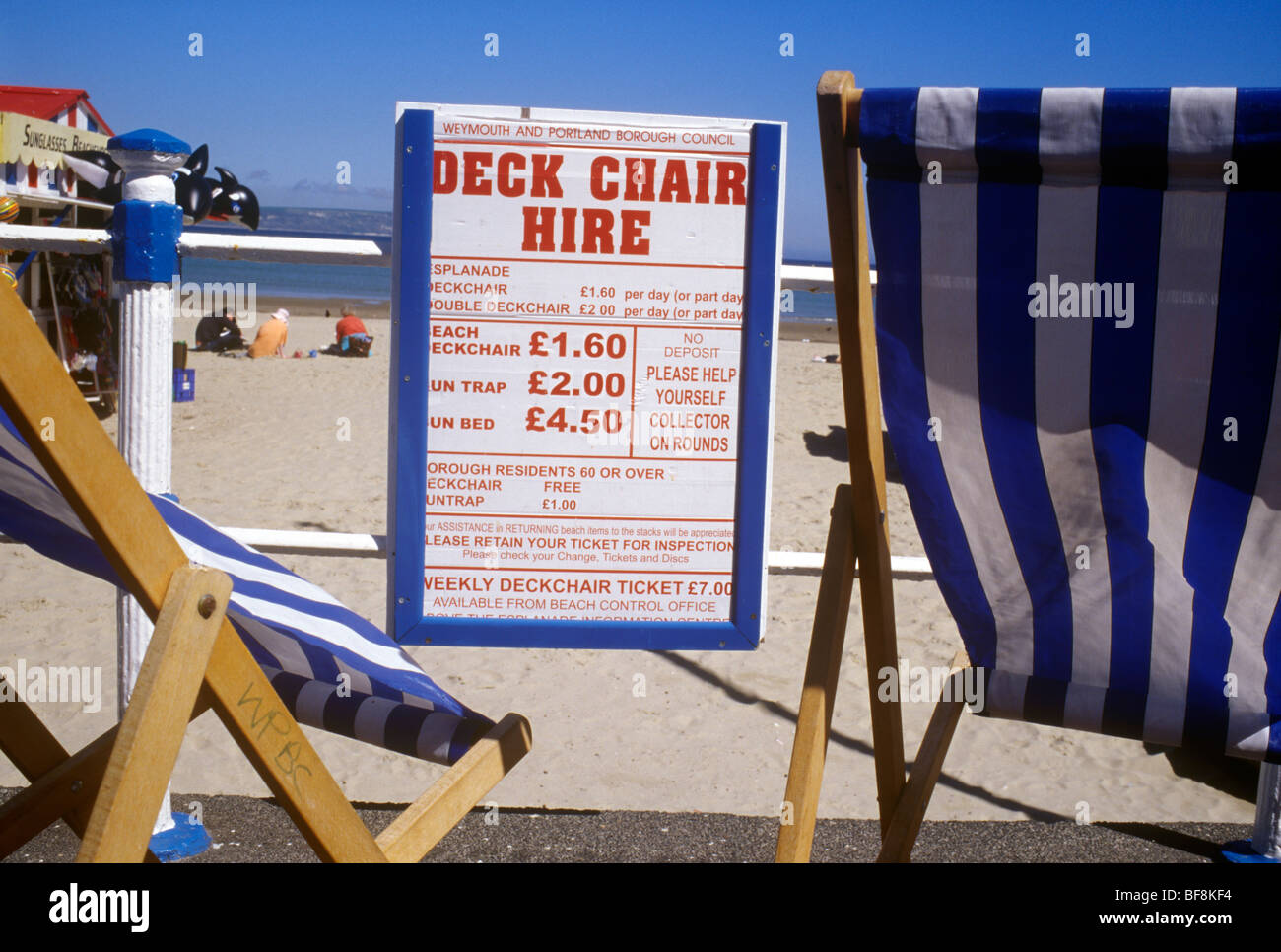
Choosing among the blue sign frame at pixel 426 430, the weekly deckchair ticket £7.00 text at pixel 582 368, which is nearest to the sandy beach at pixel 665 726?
the blue sign frame at pixel 426 430

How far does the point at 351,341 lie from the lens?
1612 cm

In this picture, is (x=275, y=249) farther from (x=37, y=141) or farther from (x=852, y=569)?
(x=37, y=141)

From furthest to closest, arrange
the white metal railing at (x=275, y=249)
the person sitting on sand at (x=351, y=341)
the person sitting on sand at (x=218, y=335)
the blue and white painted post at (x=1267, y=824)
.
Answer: the person sitting on sand at (x=351, y=341) → the person sitting on sand at (x=218, y=335) → the blue and white painted post at (x=1267, y=824) → the white metal railing at (x=275, y=249)

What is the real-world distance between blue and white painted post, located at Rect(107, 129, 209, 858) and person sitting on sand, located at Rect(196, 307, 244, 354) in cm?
1410

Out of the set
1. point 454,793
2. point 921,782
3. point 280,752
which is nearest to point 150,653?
point 280,752

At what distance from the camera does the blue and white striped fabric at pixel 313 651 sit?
1827mm

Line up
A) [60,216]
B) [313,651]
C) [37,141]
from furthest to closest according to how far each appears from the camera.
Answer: [60,216] → [37,141] → [313,651]

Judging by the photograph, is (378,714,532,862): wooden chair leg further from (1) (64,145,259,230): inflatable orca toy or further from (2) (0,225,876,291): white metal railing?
(1) (64,145,259,230): inflatable orca toy

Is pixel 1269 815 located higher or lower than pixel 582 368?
lower

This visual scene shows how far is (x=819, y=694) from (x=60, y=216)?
11260 millimetres

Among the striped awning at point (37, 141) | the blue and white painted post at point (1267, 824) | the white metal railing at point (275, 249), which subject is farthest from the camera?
the striped awning at point (37, 141)

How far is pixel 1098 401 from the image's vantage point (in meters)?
1.57

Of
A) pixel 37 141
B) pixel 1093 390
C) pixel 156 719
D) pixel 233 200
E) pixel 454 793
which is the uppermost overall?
pixel 37 141

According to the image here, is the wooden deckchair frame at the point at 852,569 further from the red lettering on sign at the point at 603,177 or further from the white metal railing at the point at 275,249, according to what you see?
the white metal railing at the point at 275,249
